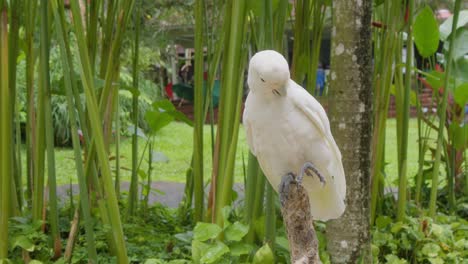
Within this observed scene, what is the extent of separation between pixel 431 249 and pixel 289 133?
96 cm

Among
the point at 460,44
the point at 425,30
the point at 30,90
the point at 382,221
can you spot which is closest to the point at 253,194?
the point at 382,221

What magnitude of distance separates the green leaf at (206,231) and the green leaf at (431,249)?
27.5 inches

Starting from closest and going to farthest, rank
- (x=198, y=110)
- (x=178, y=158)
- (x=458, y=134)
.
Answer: (x=198, y=110) < (x=458, y=134) < (x=178, y=158)

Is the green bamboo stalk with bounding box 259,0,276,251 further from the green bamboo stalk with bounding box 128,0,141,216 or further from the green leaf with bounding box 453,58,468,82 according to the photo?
the green leaf with bounding box 453,58,468,82

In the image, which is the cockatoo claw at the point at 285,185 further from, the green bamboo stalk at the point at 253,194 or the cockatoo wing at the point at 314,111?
the green bamboo stalk at the point at 253,194

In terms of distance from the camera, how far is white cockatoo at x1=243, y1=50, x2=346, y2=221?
92 centimetres

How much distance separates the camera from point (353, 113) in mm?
1441

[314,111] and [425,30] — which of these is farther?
[425,30]

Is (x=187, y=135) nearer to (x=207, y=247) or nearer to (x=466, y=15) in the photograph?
(x=466, y=15)

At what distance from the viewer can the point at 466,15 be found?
7.22ft

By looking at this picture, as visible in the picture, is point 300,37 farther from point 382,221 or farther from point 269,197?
point 382,221

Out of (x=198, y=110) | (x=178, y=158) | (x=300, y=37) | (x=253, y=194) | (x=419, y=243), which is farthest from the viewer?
(x=178, y=158)

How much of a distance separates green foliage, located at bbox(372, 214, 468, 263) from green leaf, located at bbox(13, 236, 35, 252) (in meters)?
0.89

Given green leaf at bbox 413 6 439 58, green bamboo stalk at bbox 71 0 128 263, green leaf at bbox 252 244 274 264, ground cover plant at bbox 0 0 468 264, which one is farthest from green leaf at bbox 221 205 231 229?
green leaf at bbox 413 6 439 58
